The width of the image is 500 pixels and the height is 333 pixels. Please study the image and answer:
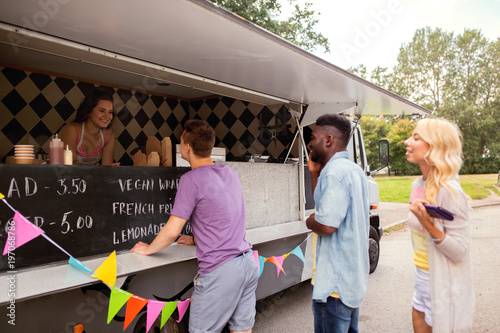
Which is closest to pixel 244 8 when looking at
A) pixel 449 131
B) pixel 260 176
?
pixel 260 176

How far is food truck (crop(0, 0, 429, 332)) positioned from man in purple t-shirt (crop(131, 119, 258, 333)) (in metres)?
0.34

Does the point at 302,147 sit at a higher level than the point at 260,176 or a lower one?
higher

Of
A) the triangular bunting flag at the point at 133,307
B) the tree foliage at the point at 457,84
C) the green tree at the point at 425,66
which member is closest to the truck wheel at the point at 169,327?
the triangular bunting flag at the point at 133,307

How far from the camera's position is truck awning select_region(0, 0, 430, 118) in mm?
2014

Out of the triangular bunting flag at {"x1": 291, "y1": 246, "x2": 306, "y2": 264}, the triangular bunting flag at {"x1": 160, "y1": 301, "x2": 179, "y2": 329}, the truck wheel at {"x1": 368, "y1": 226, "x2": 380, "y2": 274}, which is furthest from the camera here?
the truck wheel at {"x1": 368, "y1": 226, "x2": 380, "y2": 274}

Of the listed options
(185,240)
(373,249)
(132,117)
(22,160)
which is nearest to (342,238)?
(185,240)

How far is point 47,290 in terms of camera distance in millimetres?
1872

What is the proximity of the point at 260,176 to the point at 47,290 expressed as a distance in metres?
2.63

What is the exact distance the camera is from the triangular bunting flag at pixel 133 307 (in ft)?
7.42

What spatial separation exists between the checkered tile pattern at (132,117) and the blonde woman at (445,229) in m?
3.18

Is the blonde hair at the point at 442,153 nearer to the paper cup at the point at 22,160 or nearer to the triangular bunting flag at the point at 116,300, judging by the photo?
the triangular bunting flag at the point at 116,300

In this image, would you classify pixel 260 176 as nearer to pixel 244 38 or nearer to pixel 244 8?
pixel 244 38

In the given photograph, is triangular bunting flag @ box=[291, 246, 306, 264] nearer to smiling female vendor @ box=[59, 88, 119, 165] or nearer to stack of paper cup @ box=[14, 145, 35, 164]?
smiling female vendor @ box=[59, 88, 119, 165]

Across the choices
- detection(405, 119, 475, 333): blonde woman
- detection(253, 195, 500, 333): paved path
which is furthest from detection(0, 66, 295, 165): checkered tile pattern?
detection(405, 119, 475, 333): blonde woman
